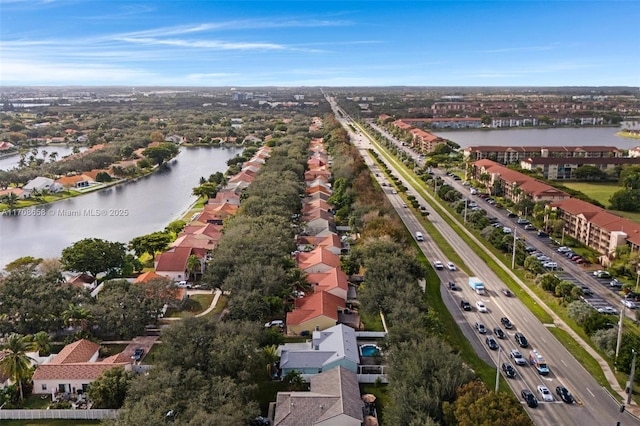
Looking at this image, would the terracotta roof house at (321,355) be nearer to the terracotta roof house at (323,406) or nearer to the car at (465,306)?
the terracotta roof house at (323,406)

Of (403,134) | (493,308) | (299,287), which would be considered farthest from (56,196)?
(403,134)

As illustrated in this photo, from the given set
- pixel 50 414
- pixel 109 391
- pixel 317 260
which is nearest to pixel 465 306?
pixel 317 260

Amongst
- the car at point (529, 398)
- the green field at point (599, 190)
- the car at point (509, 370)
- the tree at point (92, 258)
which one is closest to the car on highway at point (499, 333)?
the car at point (509, 370)

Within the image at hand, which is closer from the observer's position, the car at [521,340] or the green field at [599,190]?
the car at [521,340]

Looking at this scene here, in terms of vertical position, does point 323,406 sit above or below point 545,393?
above

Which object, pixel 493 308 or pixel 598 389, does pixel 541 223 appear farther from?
pixel 598 389

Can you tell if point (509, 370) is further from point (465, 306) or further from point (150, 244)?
point (150, 244)

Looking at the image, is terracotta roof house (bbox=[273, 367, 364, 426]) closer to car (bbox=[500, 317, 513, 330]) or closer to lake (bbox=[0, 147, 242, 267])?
car (bbox=[500, 317, 513, 330])
